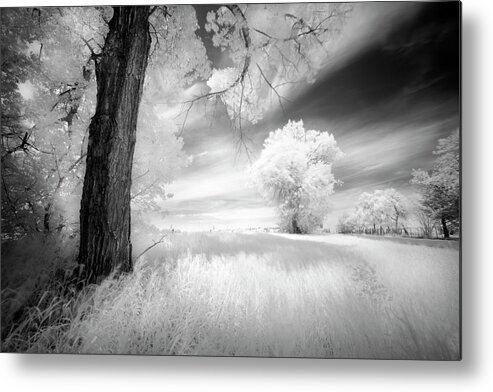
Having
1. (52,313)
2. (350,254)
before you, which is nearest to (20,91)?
(52,313)

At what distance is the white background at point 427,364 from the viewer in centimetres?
213

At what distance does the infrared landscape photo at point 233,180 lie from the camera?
2.10 metres

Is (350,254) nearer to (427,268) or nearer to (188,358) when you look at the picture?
(427,268)

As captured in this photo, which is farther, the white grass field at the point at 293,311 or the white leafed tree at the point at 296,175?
the white leafed tree at the point at 296,175

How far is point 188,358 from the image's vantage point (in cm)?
224

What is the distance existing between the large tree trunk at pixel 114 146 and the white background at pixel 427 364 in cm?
31

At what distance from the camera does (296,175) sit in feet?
7.49

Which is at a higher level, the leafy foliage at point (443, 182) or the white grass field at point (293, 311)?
the leafy foliage at point (443, 182)

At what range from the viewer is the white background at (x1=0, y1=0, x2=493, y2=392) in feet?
7.00

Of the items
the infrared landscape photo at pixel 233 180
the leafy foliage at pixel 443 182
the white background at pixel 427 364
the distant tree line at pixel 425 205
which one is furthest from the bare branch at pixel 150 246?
the leafy foliage at pixel 443 182

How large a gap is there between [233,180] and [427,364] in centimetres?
179

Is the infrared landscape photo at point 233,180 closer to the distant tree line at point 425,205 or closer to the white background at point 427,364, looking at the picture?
the distant tree line at point 425,205

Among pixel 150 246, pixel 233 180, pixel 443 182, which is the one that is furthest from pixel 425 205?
pixel 150 246

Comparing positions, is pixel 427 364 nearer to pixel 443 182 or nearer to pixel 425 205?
pixel 425 205
